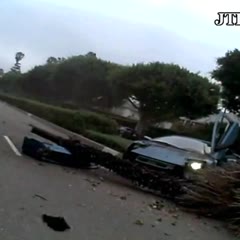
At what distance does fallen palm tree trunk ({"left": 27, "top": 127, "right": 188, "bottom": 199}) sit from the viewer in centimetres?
919

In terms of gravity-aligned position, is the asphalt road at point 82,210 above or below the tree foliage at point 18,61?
below

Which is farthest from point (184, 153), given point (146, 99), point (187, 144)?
point (146, 99)

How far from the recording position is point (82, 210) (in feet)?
22.1

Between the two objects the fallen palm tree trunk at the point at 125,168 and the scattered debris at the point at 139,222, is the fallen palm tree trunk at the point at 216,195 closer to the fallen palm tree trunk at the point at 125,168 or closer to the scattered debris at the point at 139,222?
the fallen palm tree trunk at the point at 125,168

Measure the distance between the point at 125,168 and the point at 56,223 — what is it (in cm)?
428

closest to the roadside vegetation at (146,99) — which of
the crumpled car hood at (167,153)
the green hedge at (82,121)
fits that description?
the green hedge at (82,121)

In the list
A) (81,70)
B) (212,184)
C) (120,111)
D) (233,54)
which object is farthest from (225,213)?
(120,111)

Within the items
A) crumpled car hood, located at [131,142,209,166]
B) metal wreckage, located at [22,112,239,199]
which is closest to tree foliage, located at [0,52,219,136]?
metal wreckage, located at [22,112,239,199]

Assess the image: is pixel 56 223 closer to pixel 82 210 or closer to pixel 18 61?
pixel 82 210

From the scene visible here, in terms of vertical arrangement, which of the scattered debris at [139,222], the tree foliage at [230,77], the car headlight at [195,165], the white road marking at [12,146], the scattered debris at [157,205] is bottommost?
the scattered debris at [157,205]

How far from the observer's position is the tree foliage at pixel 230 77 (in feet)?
98.4

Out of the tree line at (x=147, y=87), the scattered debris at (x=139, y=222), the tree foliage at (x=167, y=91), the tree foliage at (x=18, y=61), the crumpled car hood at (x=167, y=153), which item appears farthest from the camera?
the tree foliage at (x=18, y=61)

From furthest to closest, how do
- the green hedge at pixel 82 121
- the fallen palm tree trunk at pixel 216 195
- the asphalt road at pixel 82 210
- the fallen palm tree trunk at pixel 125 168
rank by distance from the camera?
1. the green hedge at pixel 82 121
2. the fallen palm tree trunk at pixel 125 168
3. the fallen palm tree trunk at pixel 216 195
4. the asphalt road at pixel 82 210

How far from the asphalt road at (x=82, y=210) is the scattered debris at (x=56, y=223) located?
0.25ft
